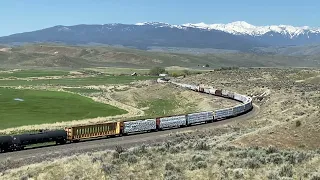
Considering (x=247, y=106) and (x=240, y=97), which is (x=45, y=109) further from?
(x=240, y=97)

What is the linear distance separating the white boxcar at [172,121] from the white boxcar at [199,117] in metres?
1.52

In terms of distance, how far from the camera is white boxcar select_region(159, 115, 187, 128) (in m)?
62.5

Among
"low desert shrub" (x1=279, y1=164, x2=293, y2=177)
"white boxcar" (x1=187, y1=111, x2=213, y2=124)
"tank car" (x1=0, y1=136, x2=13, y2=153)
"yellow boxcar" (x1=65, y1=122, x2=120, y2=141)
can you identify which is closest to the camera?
"low desert shrub" (x1=279, y1=164, x2=293, y2=177)

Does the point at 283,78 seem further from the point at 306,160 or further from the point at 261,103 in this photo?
the point at 306,160

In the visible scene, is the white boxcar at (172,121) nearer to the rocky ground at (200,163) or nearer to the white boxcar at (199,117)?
the white boxcar at (199,117)

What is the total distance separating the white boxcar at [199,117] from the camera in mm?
67625

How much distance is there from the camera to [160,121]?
62.0 m

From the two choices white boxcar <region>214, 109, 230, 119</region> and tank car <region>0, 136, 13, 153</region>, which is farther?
white boxcar <region>214, 109, 230, 119</region>

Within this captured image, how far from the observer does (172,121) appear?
63906 millimetres

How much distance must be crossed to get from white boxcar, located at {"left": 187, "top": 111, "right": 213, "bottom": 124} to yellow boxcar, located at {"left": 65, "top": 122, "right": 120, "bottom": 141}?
15.1 meters

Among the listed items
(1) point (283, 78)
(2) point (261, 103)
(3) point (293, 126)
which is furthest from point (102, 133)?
(1) point (283, 78)

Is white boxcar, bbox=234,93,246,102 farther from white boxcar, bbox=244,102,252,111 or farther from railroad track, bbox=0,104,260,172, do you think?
railroad track, bbox=0,104,260,172

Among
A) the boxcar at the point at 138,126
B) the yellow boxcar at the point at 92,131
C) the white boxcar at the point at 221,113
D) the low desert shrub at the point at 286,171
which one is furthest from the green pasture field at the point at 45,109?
the low desert shrub at the point at 286,171

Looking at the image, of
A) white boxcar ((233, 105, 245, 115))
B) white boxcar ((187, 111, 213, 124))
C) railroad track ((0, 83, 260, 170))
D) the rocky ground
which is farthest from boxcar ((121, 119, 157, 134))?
white boxcar ((233, 105, 245, 115))
